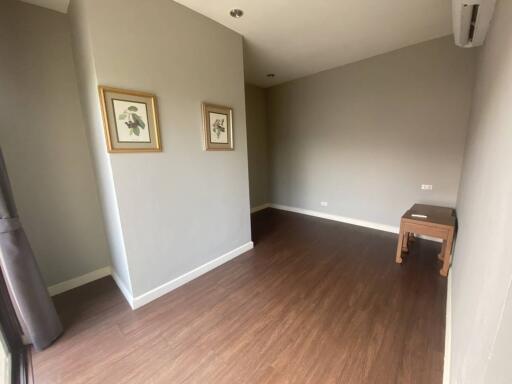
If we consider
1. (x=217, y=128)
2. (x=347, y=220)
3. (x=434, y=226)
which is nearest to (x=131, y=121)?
(x=217, y=128)

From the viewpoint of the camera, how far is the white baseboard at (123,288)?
6.42 feet

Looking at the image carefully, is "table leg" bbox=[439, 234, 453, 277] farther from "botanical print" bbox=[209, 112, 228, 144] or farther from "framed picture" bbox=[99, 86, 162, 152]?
"framed picture" bbox=[99, 86, 162, 152]

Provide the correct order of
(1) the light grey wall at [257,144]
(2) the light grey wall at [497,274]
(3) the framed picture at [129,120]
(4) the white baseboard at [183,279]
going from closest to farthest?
(2) the light grey wall at [497,274] → (3) the framed picture at [129,120] → (4) the white baseboard at [183,279] → (1) the light grey wall at [257,144]

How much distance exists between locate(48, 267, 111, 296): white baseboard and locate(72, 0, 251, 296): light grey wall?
0.84m

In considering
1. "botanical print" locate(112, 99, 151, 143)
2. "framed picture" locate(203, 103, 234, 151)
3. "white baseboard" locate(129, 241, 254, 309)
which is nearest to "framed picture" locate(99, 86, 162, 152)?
"botanical print" locate(112, 99, 151, 143)

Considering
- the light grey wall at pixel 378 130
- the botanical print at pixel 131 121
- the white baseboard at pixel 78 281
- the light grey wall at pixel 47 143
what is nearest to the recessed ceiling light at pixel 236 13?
the botanical print at pixel 131 121

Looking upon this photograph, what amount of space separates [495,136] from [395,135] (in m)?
2.37

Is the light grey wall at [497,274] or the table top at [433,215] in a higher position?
the light grey wall at [497,274]

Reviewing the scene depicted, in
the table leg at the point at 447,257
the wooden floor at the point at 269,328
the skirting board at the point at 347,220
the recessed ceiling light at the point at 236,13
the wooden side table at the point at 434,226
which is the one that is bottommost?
the wooden floor at the point at 269,328

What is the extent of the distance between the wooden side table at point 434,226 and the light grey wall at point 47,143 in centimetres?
347

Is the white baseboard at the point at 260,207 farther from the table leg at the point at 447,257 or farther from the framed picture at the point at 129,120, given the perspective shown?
the table leg at the point at 447,257

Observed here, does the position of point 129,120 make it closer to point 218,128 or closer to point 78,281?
point 218,128

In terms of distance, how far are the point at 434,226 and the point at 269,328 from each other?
2004 mm

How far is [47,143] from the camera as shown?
1.99 metres
